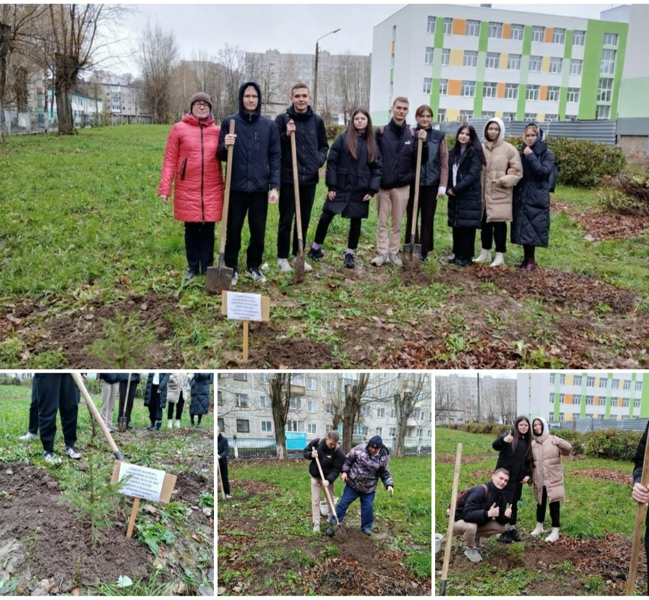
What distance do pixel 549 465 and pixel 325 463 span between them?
5.87 feet

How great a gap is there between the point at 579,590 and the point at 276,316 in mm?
3391

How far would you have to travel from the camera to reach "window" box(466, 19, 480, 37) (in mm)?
45094

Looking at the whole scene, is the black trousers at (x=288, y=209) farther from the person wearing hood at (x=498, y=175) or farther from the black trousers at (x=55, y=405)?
the black trousers at (x=55, y=405)

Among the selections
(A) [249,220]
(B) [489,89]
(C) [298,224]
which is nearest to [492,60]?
(B) [489,89]

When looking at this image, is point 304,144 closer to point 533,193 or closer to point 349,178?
point 349,178

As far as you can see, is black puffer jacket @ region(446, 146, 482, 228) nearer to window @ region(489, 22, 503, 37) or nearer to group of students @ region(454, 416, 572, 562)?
group of students @ region(454, 416, 572, 562)

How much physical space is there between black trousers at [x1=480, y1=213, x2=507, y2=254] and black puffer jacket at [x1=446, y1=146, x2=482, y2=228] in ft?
0.89

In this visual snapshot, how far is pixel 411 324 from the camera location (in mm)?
5840

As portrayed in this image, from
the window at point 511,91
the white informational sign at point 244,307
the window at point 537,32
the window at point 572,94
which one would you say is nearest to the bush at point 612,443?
the white informational sign at point 244,307

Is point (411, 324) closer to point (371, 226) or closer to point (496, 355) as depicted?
point (496, 355)

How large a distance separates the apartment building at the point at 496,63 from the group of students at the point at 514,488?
42180 mm

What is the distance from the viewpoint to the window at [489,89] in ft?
153

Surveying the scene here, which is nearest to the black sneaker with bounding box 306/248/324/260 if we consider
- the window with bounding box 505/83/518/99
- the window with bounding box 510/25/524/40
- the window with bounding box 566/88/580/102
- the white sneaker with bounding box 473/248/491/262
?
the white sneaker with bounding box 473/248/491/262

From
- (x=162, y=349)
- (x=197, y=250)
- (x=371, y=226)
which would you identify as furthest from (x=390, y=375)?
(x=371, y=226)
